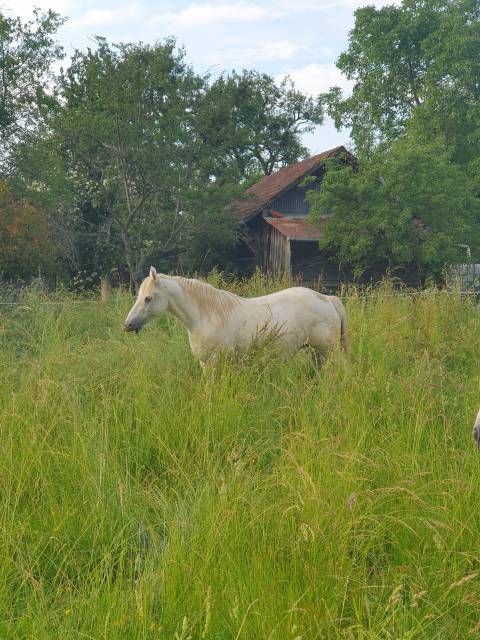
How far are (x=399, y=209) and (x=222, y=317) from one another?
16.6 metres

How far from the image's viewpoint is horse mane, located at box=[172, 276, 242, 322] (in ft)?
16.2

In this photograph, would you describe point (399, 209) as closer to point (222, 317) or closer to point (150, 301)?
point (222, 317)

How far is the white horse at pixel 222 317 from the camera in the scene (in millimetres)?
4852

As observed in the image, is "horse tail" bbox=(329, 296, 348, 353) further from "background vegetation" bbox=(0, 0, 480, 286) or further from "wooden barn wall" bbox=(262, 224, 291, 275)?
"wooden barn wall" bbox=(262, 224, 291, 275)

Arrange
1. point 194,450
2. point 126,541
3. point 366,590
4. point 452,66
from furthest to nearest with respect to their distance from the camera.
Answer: point 452,66, point 194,450, point 126,541, point 366,590

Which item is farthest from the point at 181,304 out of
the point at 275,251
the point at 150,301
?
the point at 275,251

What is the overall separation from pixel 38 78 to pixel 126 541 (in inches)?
863

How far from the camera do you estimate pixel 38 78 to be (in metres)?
21.1

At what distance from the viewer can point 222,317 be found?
4906mm

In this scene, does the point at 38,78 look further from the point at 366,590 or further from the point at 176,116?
the point at 366,590

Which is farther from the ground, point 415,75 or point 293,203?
point 415,75

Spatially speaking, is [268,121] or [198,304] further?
[268,121]

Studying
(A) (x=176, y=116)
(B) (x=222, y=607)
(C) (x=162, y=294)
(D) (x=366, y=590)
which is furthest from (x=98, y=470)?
(A) (x=176, y=116)

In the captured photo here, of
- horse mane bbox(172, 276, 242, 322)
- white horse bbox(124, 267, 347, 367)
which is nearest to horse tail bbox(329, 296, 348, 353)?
white horse bbox(124, 267, 347, 367)
